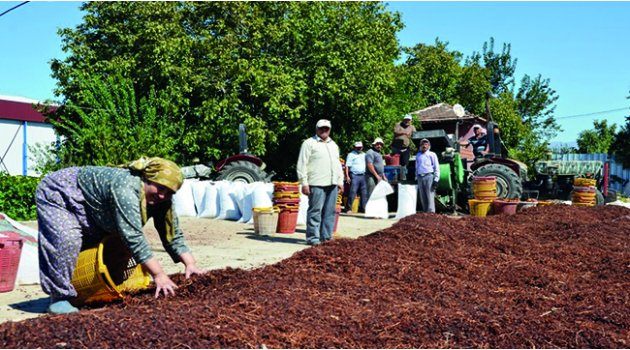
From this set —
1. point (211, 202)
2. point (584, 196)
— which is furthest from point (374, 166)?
point (584, 196)

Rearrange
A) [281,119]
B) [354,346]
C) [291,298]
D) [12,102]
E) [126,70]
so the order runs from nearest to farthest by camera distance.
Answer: [354,346] < [291,298] < [126,70] < [281,119] < [12,102]

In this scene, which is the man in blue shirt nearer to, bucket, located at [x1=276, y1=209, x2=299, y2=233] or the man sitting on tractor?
the man sitting on tractor

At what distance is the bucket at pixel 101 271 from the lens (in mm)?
4820

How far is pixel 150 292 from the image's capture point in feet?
17.0

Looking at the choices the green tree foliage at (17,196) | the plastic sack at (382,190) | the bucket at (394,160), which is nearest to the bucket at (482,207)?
the plastic sack at (382,190)

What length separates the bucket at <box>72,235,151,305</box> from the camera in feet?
Answer: 15.8

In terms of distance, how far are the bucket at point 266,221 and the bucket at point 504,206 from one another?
15.6 ft

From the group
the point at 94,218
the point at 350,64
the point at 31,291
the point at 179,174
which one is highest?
the point at 350,64

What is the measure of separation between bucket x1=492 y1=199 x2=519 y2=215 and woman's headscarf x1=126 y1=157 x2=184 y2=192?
958 centimetres

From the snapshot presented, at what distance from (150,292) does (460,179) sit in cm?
1054

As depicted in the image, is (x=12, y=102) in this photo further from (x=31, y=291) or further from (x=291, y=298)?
(x=291, y=298)

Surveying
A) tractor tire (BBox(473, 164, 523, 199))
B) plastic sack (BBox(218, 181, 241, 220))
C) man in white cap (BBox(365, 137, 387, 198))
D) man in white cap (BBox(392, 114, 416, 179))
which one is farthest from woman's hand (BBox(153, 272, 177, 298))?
man in white cap (BBox(392, 114, 416, 179))

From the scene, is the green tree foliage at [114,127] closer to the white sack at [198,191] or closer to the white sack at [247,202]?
the white sack at [198,191]

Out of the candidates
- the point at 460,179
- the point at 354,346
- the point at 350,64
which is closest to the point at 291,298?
the point at 354,346
